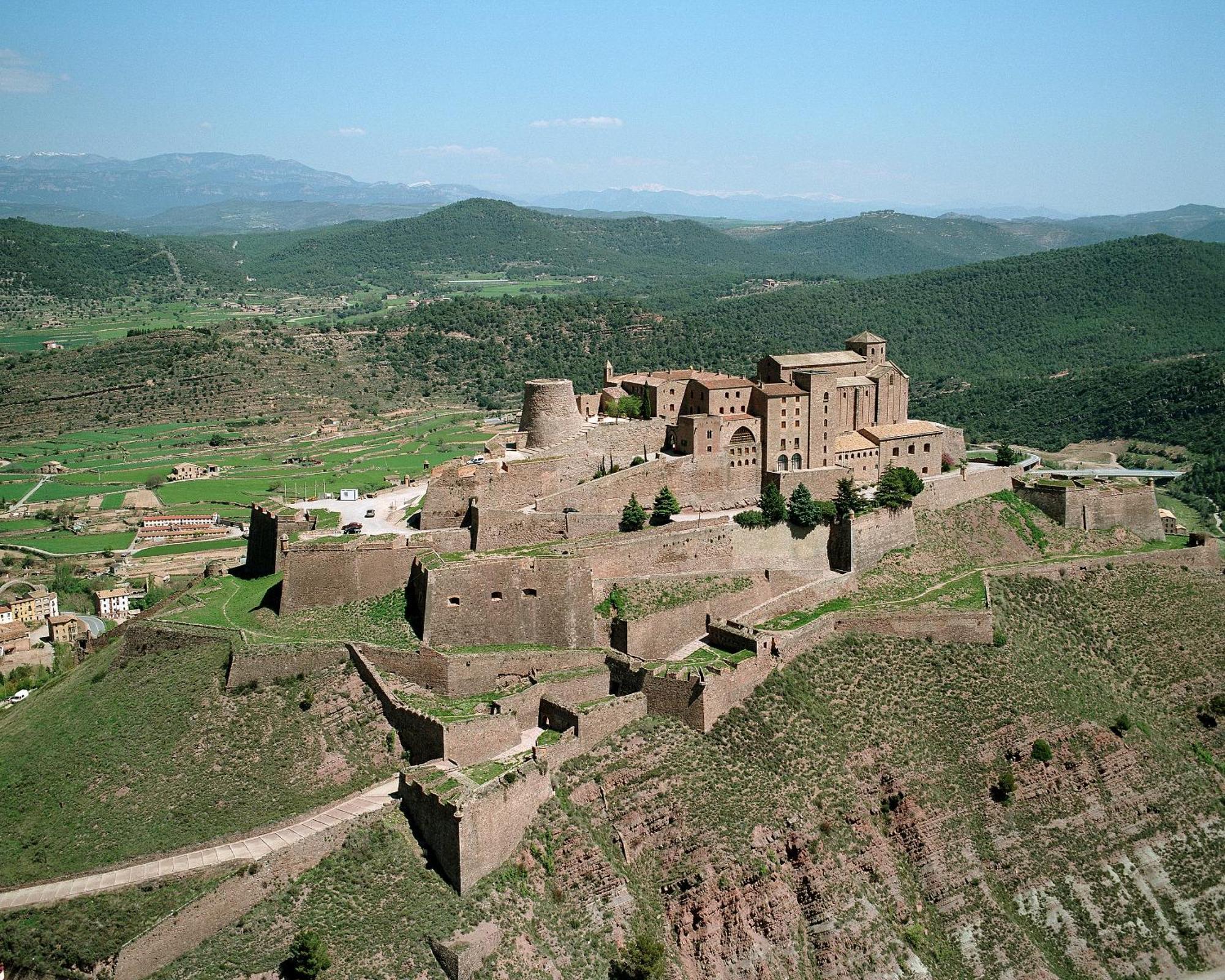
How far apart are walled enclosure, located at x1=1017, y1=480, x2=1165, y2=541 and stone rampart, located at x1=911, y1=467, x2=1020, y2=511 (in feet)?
3.34

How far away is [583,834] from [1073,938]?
597 inches

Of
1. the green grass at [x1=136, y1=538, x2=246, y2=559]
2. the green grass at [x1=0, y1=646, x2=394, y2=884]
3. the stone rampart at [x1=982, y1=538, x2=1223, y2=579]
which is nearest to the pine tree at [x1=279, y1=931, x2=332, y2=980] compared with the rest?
the green grass at [x1=0, y1=646, x2=394, y2=884]

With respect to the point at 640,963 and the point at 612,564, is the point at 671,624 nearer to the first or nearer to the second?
the point at 612,564

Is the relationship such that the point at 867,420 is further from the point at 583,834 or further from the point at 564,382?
the point at 583,834

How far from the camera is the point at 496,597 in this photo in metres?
36.2

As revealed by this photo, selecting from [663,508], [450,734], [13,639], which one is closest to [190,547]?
[13,639]

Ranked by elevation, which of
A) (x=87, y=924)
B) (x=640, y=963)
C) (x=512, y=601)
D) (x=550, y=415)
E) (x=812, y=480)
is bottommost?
(x=640, y=963)

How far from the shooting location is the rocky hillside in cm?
2661

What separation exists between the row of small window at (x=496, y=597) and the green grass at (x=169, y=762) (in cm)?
424

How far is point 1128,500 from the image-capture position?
51500 mm

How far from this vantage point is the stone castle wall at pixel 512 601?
35.8m

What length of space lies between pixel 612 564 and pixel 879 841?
39.4 feet

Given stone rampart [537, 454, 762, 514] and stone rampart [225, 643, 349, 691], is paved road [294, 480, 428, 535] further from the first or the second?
stone rampart [225, 643, 349, 691]

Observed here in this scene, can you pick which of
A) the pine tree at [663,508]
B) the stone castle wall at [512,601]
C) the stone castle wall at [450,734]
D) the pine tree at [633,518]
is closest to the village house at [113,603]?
the stone castle wall at [512,601]
